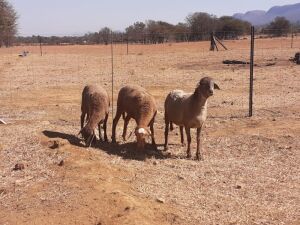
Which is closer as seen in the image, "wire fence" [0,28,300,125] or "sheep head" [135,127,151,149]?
"sheep head" [135,127,151,149]

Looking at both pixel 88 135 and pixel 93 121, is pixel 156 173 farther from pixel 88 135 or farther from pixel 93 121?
pixel 93 121

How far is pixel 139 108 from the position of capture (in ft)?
36.4

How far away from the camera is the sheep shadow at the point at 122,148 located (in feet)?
35.0

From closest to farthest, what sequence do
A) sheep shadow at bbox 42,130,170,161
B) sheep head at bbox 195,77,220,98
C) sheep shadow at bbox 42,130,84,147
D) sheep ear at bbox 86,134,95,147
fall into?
sheep head at bbox 195,77,220,98, sheep shadow at bbox 42,130,170,161, sheep ear at bbox 86,134,95,147, sheep shadow at bbox 42,130,84,147

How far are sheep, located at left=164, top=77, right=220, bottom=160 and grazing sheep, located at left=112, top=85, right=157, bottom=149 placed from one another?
0.46m

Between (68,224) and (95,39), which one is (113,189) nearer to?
(68,224)

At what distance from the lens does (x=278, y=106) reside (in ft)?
53.3

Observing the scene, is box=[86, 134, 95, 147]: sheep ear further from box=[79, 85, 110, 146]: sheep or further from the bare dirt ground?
the bare dirt ground

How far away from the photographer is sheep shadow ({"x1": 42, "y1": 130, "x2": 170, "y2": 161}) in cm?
1066

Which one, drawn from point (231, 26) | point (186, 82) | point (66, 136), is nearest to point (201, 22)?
point (231, 26)

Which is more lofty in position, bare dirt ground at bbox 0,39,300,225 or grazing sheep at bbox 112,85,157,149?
grazing sheep at bbox 112,85,157,149

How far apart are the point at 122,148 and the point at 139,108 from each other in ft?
3.43

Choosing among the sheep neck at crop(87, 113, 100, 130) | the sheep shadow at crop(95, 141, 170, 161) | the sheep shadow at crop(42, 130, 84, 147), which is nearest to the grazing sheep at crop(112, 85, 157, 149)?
the sheep shadow at crop(95, 141, 170, 161)

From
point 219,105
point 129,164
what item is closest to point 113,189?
point 129,164
